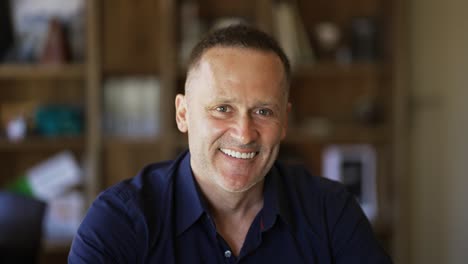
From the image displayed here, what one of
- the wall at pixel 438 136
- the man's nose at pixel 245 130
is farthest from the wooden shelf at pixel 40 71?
Answer: the man's nose at pixel 245 130

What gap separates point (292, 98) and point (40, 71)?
4.68ft

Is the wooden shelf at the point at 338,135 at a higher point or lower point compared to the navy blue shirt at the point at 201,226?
lower

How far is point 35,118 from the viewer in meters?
3.34

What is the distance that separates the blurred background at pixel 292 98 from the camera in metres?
3.17

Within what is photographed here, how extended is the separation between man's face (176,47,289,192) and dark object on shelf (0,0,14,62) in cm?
222

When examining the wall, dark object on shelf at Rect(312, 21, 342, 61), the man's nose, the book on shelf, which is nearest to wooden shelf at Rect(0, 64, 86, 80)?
the book on shelf

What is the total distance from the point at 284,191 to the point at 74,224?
6.94 feet

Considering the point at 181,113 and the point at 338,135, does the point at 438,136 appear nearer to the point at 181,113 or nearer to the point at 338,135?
the point at 338,135

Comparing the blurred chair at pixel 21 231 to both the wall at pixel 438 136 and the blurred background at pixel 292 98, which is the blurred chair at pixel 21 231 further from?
the wall at pixel 438 136

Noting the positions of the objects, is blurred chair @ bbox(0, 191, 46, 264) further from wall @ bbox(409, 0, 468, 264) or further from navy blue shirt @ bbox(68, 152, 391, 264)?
wall @ bbox(409, 0, 468, 264)

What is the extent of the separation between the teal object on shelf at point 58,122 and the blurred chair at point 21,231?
4.17ft

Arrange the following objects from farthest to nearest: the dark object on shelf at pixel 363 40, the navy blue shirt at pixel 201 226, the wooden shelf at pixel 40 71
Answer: the dark object on shelf at pixel 363 40 → the wooden shelf at pixel 40 71 → the navy blue shirt at pixel 201 226

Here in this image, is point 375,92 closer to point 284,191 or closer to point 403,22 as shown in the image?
point 403,22

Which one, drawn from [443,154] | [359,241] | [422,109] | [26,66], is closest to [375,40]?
[422,109]
